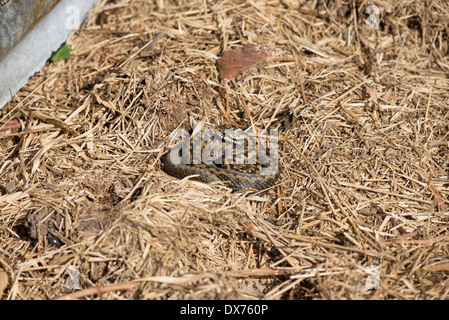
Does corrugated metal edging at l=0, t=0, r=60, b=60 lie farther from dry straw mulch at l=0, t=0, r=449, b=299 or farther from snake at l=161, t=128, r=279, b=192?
snake at l=161, t=128, r=279, b=192

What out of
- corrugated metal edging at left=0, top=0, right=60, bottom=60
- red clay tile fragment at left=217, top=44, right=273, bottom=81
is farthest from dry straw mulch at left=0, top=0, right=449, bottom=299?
corrugated metal edging at left=0, top=0, right=60, bottom=60

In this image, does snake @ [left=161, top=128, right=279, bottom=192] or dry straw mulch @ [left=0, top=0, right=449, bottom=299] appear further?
snake @ [left=161, top=128, right=279, bottom=192]

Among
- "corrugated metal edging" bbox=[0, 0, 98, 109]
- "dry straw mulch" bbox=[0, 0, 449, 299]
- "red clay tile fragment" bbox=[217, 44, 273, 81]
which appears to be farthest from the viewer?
"red clay tile fragment" bbox=[217, 44, 273, 81]

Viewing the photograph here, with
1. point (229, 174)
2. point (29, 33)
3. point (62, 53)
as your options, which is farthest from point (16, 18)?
point (229, 174)

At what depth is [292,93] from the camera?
4.59 meters

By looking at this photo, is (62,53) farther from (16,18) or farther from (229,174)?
(229,174)

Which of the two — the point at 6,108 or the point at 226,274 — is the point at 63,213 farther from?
the point at 6,108

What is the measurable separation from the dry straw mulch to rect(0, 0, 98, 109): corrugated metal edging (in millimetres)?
124

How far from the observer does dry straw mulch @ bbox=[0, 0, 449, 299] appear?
3.08 metres

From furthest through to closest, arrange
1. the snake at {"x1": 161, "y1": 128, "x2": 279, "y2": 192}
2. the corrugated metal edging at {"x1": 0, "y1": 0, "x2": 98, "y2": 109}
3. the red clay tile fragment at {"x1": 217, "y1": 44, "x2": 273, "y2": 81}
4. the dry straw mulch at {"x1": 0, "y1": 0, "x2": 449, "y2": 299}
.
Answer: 1. the red clay tile fragment at {"x1": 217, "y1": 44, "x2": 273, "y2": 81}
2. the corrugated metal edging at {"x1": 0, "y1": 0, "x2": 98, "y2": 109}
3. the snake at {"x1": 161, "y1": 128, "x2": 279, "y2": 192}
4. the dry straw mulch at {"x1": 0, "y1": 0, "x2": 449, "y2": 299}

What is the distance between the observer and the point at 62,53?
4.94m

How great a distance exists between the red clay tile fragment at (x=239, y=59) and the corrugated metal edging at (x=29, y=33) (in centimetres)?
202

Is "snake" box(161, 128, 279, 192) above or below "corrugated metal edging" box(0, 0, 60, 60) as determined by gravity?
below
